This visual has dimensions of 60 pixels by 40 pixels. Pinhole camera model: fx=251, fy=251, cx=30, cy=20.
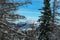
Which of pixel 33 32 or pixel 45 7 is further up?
pixel 45 7

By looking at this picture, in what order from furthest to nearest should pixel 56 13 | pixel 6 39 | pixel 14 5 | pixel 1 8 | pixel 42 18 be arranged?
1. pixel 56 13
2. pixel 42 18
3. pixel 6 39
4. pixel 14 5
5. pixel 1 8

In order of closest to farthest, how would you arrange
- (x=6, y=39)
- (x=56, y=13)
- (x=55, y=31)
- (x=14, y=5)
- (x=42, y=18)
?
(x=14, y=5), (x=6, y=39), (x=42, y=18), (x=55, y=31), (x=56, y=13)

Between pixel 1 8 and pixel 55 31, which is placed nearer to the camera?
pixel 1 8

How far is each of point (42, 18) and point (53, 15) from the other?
241cm

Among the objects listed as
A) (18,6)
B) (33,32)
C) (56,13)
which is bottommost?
(33,32)

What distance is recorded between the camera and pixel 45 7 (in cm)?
3119

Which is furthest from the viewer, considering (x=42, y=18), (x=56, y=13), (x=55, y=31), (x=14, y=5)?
(x=56, y=13)

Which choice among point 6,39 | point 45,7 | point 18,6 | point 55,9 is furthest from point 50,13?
point 18,6

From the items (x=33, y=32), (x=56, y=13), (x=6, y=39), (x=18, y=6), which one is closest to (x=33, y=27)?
(x=33, y=32)

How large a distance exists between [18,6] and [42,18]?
1390 cm

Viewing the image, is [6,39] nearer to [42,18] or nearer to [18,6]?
[18,6]

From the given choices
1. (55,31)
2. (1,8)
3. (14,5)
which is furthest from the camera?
(55,31)

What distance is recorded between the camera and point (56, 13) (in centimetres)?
3472

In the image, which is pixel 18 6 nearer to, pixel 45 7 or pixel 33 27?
pixel 45 7
